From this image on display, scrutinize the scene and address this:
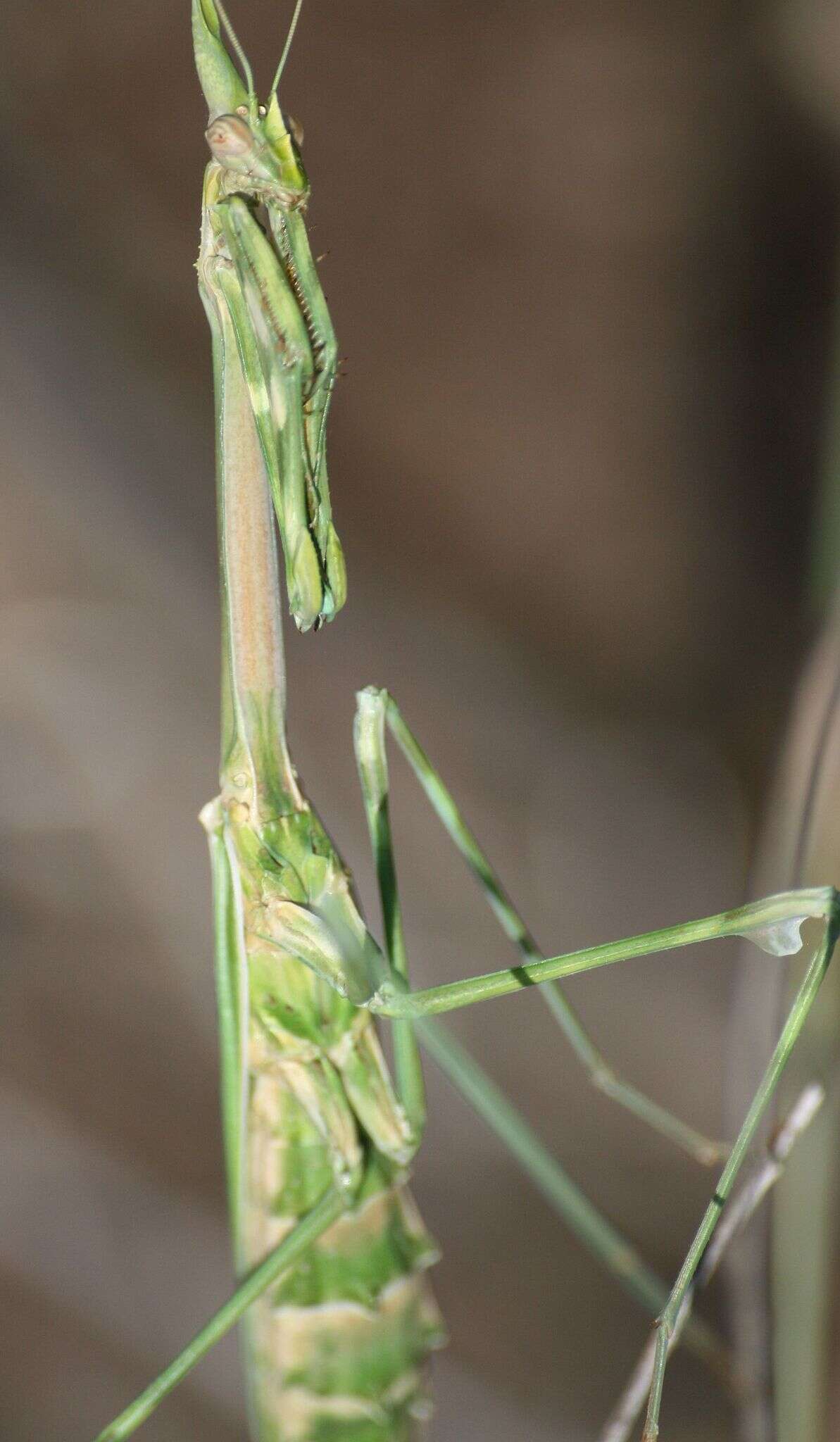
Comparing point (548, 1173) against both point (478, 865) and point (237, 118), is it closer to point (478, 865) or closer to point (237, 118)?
point (478, 865)

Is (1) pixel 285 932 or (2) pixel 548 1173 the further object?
(2) pixel 548 1173

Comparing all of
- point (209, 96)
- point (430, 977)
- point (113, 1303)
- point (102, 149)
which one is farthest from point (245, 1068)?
point (102, 149)

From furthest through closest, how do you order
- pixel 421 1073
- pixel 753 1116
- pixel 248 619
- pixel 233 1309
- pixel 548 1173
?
pixel 548 1173, pixel 421 1073, pixel 233 1309, pixel 248 619, pixel 753 1116

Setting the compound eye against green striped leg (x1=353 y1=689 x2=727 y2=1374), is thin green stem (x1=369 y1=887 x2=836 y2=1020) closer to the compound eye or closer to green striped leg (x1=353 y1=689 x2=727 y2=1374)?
green striped leg (x1=353 y1=689 x2=727 y2=1374)

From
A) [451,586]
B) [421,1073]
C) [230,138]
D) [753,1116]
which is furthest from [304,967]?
[451,586]

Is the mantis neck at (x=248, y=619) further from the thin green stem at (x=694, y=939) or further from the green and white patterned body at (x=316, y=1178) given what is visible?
the thin green stem at (x=694, y=939)

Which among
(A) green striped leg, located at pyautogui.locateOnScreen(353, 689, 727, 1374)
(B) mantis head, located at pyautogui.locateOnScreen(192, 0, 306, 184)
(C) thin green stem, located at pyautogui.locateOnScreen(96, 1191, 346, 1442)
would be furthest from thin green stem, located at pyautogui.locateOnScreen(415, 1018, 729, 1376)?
(B) mantis head, located at pyautogui.locateOnScreen(192, 0, 306, 184)

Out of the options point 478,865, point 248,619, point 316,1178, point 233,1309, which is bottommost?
point 233,1309
